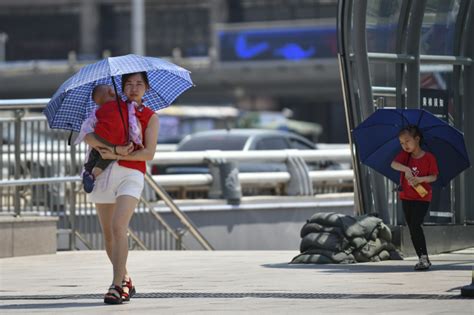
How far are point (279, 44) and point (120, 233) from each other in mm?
66518

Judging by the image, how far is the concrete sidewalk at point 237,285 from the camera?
30.8ft

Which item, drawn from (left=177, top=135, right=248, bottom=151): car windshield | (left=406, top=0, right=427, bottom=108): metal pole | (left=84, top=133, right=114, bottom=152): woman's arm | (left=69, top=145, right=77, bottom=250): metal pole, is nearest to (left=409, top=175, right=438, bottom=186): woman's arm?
(left=406, top=0, right=427, bottom=108): metal pole

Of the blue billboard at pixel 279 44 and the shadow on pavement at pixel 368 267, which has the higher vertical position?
the shadow on pavement at pixel 368 267

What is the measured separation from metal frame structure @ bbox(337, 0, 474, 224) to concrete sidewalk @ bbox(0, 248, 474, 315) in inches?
30.7

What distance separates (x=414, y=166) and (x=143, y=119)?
329 centimetres

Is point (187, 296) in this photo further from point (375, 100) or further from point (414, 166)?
point (375, 100)

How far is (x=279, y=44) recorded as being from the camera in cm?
7588

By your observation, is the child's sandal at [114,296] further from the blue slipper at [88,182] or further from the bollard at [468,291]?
the bollard at [468,291]

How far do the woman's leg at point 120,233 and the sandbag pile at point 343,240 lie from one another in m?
3.59

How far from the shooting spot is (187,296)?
10.3 meters

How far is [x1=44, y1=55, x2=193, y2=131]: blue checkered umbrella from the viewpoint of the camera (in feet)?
32.7

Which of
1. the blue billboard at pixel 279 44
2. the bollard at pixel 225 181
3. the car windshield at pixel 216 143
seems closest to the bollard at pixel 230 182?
the bollard at pixel 225 181

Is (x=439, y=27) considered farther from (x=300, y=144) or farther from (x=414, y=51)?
(x=300, y=144)

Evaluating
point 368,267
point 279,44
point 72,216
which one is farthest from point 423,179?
point 279,44
